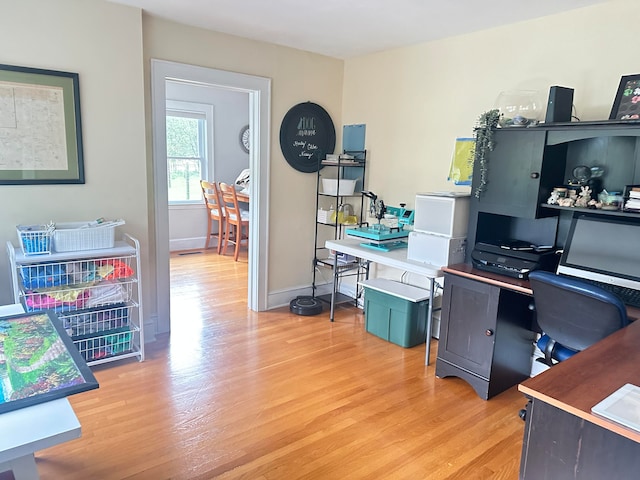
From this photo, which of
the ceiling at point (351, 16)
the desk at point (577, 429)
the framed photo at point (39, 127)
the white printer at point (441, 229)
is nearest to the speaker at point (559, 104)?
the ceiling at point (351, 16)

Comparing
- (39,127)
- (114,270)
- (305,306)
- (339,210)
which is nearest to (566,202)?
(339,210)

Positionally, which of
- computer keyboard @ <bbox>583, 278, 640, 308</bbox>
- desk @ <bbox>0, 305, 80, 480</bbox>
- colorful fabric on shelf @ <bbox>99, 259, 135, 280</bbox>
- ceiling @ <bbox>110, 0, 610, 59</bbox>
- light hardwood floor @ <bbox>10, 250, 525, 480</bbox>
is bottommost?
light hardwood floor @ <bbox>10, 250, 525, 480</bbox>

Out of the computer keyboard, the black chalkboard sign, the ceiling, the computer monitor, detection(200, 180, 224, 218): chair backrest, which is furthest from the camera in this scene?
detection(200, 180, 224, 218): chair backrest

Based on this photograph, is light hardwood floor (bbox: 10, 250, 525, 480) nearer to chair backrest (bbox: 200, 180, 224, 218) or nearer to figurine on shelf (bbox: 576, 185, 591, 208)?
figurine on shelf (bbox: 576, 185, 591, 208)

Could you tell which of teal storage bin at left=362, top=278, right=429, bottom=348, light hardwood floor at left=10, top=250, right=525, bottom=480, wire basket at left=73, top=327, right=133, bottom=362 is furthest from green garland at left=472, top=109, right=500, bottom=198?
wire basket at left=73, top=327, right=133, bottom=362

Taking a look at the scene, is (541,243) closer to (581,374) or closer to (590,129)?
(590,129)

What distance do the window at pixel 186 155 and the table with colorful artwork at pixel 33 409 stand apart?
5.28 metres

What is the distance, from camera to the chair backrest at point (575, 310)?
1.87 metres

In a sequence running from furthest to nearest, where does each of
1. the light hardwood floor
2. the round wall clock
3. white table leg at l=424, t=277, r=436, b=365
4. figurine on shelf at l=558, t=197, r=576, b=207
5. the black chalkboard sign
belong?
the round wall clock → the black chalkboard sign → white table leg at l=424, t=277, r=436, b=365 → figurine on shelf at l=558, t=197, r=576, b=207 → the light hardwood floor

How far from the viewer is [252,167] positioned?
394cm

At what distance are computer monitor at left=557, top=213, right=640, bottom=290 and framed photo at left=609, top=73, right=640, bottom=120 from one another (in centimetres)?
53

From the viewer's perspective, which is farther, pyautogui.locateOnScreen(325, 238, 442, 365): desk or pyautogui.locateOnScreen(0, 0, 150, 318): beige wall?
pyautogui.locateOnScreen(325, 238, 442, 365): desk

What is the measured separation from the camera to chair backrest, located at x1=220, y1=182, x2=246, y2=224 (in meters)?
5.78

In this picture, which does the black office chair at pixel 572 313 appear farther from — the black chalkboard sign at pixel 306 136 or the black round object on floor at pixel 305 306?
the black chalkboard sign at pixel 306 136
